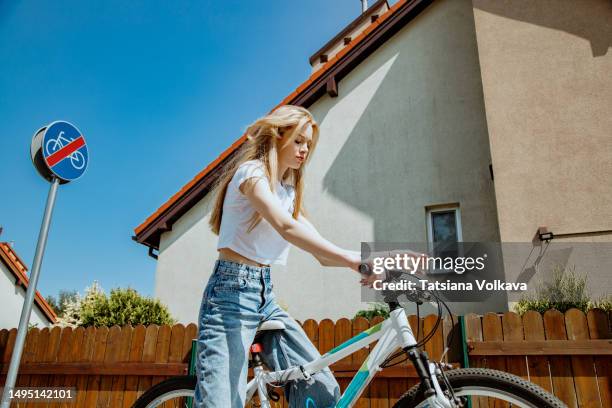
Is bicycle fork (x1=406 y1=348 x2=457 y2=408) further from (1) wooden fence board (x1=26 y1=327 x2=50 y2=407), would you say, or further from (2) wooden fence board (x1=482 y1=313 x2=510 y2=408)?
(1) wooden fence board (x1=26 y1=327 x2=50 y2=407)

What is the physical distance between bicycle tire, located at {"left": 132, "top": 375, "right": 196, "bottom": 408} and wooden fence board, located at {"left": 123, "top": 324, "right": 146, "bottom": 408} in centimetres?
235

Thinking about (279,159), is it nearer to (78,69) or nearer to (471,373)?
(471,373)

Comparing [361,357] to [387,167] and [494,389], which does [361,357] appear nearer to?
[494,389]

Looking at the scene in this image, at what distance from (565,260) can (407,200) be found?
275 cm

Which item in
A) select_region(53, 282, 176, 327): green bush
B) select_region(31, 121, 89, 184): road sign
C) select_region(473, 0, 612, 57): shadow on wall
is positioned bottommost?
select_region(53, 282, 176, 327): green bush

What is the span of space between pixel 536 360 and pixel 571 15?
19.5ft

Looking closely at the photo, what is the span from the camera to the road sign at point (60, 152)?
12.0 feet

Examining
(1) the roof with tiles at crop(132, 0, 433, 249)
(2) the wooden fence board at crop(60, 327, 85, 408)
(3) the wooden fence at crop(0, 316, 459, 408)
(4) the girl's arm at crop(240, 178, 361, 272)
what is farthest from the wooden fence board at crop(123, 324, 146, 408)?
(1) the roof with tiles at crop(132, 0, 433, 249)

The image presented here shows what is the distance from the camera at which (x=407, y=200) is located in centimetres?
814

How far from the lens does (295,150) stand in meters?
2.12

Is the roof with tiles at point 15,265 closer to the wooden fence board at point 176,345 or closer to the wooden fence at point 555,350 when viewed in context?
the wooden fence board at point 176,345

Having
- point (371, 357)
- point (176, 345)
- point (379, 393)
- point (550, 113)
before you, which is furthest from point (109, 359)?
point (550, 113)

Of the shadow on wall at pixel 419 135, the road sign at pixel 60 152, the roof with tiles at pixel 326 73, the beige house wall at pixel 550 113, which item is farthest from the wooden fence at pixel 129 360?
the roof with tiles at pixel 326 73

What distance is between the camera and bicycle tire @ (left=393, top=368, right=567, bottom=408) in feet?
4.72
